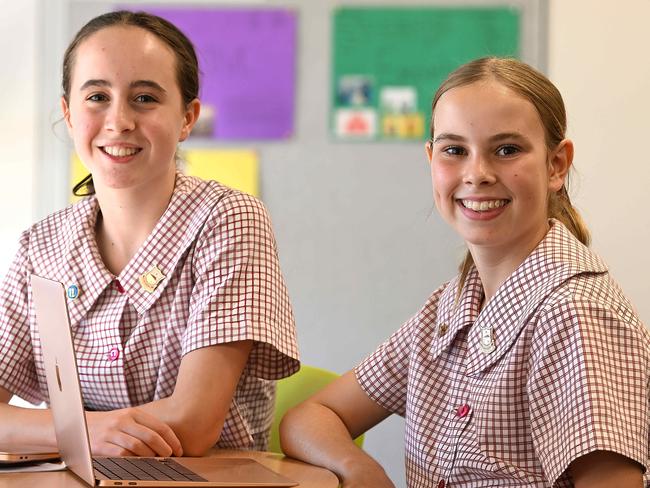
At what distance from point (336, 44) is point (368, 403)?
1543 millimetres

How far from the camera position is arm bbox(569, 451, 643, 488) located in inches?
49.3

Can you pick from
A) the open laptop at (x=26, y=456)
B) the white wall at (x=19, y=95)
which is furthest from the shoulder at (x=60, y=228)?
the white wall at (x=19, y=95)

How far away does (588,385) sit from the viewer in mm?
1268

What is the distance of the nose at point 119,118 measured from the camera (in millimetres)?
1809

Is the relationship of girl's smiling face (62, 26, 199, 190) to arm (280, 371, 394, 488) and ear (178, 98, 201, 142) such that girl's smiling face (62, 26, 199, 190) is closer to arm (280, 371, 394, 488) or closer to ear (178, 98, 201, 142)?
ear (178, 98, 201, 142)

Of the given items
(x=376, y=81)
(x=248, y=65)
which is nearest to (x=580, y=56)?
(x=376, y=81)

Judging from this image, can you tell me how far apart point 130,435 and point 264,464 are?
21 centimetres

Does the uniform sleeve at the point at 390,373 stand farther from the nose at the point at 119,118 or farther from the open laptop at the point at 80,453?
the nose at the point at 119,118

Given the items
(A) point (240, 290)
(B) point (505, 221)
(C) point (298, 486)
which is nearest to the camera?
(C) point (298, 486)

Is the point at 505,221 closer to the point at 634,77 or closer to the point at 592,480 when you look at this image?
the point at 592,480

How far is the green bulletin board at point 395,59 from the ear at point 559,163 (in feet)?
4.67

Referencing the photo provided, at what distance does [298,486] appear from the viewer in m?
1.37

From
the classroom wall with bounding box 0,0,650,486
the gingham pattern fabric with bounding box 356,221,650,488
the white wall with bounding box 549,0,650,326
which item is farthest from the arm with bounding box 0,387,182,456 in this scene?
the white wall with bounding box 549,0,650,326

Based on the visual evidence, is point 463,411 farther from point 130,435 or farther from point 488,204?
point 130,435
